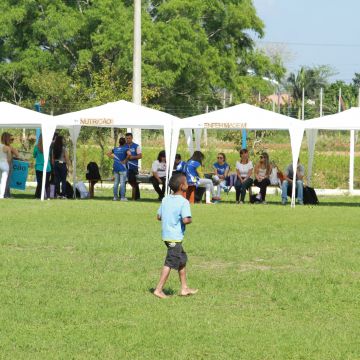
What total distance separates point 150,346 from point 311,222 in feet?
42.7

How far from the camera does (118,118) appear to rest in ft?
90.0

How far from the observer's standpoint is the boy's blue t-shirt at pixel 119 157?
27688 mm

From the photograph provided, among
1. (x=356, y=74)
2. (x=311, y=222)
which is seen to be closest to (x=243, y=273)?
(x=311, y=222)

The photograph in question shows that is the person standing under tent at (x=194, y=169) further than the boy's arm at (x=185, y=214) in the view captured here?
Yes

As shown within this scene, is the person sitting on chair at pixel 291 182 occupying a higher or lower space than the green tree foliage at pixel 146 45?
lower

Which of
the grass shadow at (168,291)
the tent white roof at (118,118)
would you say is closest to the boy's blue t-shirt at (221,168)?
the tent white roof at (118,118)

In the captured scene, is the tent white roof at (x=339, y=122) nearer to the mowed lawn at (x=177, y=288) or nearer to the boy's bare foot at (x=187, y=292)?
the mowed lawn at (x=177, y=288)

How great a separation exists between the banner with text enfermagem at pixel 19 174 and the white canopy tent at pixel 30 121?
4.00 ft

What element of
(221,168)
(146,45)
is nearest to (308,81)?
(146,45)

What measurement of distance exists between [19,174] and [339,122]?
8.35 m

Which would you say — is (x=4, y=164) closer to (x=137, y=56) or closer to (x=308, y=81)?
(x=137, y=56)

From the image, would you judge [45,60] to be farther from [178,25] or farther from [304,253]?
[304,253]

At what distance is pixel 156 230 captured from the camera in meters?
19.2

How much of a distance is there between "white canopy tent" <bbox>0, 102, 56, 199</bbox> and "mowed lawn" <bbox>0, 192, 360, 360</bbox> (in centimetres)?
583
